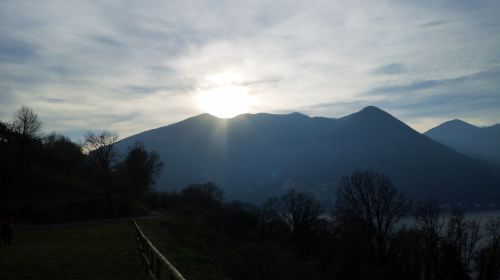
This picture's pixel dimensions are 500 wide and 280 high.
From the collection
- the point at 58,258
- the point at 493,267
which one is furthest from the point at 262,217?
the point at 58,258

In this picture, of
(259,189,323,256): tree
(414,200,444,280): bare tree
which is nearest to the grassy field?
(414,200,444,280): bare tree

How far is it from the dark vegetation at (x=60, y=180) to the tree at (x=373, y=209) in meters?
31.2

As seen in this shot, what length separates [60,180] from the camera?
68.8 metres

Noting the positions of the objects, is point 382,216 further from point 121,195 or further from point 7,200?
point 7,200

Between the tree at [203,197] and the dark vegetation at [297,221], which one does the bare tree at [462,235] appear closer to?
the dark vegetation at [297,221]

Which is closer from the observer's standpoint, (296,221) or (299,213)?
(296,221)

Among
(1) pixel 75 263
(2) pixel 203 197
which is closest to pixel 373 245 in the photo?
(1) pixel 75 263

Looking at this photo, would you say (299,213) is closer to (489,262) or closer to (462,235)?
(462,235)

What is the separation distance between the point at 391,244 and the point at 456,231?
10.4m

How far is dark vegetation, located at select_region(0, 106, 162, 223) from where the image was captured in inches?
2164

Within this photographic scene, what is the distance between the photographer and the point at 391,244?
59094 mm

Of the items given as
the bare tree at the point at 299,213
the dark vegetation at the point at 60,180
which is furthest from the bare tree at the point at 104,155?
the bare tree at the point at 299,213

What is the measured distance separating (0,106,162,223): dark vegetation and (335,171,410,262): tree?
103ft

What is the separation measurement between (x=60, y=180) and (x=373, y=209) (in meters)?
50.4
